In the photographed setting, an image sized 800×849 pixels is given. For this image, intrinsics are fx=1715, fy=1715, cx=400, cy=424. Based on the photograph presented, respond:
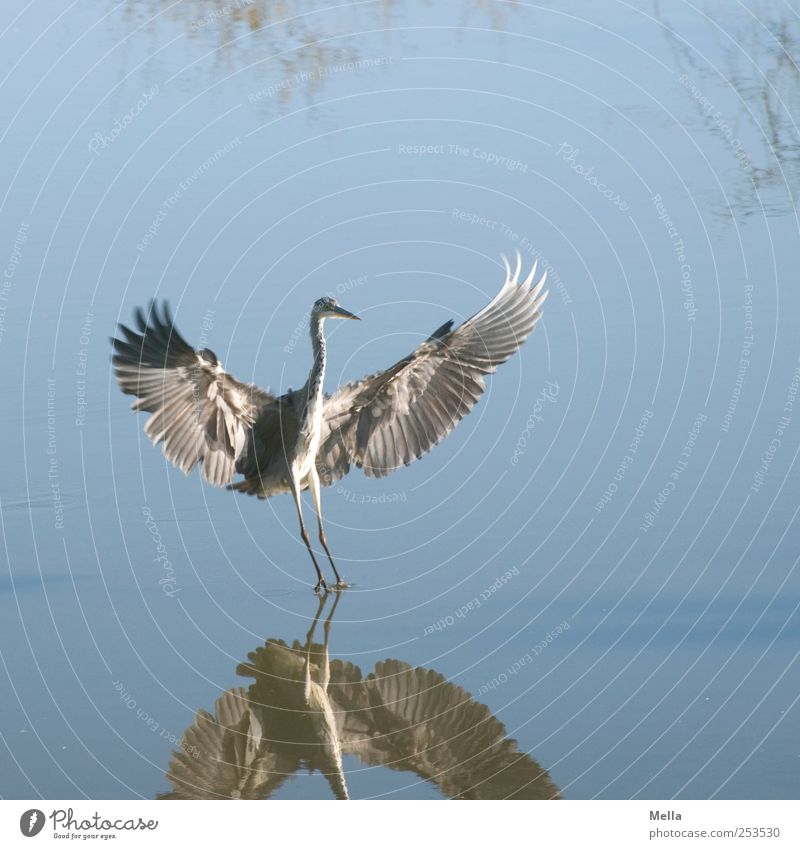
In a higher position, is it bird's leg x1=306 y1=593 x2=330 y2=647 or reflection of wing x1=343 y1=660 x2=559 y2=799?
bird's leg x1=306 y1=593 x2=330 y2=647

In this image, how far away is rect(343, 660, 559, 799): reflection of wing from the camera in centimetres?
718

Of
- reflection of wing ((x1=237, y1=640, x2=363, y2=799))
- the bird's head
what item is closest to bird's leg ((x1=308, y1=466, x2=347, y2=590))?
reflection of wing ((x1=237, y1=640, x2=363, y2=799))

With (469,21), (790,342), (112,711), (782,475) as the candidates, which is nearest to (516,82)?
(469,21)

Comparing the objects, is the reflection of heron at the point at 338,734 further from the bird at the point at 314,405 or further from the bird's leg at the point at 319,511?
the bird at the point at 314,405

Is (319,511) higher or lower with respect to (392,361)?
lower

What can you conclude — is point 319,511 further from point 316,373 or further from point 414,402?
point 414,402

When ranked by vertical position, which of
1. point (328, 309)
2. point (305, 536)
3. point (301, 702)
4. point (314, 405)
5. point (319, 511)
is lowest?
point (301, 702)

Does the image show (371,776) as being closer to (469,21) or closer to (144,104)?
(144,104)

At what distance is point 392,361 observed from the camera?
11.9m

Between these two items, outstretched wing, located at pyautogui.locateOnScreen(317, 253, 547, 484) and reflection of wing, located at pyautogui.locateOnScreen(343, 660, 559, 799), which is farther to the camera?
outstretched wing, located at pyautogui.locateOnScreen(317, 253, 547, 484)

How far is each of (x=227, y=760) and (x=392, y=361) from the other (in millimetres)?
4765

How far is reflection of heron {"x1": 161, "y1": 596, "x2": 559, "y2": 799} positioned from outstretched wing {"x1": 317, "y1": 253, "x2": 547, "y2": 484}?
1849mm

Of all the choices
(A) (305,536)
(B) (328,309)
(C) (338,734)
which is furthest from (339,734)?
(B) (328,309)

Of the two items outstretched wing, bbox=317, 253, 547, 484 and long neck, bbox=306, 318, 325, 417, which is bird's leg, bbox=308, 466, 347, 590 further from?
long neck, bbox=306, 318, 325, 417
